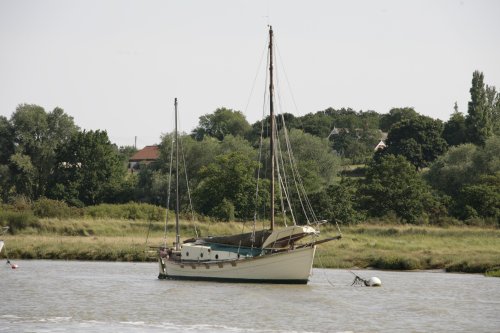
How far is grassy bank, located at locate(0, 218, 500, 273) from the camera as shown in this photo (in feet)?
210

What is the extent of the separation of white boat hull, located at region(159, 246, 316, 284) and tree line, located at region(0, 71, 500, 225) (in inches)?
670

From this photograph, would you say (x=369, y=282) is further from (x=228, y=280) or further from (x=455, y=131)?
(x=455, y=131)

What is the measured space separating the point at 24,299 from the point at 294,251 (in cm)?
1497

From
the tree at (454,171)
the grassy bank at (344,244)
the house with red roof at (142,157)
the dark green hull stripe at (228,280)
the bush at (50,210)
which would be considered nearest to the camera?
the dark green hull stripe at (228,280)

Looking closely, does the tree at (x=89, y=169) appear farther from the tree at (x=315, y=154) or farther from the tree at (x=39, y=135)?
the tree at (x=315, y=154)

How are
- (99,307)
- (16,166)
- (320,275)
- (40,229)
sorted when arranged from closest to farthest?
(99,307), (320,275), (40,229), (16,166)

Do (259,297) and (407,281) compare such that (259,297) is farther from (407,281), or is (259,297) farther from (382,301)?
(407,281)

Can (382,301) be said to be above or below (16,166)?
below

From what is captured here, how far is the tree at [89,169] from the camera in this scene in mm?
126312

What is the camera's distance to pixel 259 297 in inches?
1940

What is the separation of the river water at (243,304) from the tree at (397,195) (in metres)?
35.1

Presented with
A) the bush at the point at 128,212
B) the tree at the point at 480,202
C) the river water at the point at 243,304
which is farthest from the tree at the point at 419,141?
the river water at the point at 243,304

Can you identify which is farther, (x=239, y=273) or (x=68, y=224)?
(x=68, y=224)

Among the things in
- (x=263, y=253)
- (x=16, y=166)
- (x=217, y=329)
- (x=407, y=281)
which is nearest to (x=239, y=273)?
(x=263, y=253)
